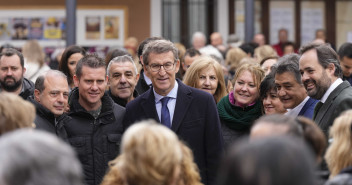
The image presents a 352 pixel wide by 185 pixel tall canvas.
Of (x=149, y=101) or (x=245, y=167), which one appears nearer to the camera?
(x=245, y=167)

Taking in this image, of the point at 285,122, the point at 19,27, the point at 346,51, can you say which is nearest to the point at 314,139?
the point at 285,122

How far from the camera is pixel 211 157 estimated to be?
5539 millimetres

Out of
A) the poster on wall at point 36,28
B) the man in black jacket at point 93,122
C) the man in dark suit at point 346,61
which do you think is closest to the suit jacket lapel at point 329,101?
the man in black jacket at point 93,122

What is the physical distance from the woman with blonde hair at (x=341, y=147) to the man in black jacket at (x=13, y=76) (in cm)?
386

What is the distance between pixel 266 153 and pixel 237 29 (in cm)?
1515

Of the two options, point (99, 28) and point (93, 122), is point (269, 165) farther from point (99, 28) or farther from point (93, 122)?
point (99, 28)

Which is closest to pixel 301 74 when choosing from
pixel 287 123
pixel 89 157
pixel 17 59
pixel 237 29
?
pixel 89 157

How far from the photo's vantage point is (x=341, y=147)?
12.5ft

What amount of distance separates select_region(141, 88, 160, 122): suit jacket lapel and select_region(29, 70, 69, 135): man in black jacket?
2.07 feet

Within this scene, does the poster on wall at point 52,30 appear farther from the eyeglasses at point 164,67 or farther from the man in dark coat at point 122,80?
the eyeglasses at point 164,67

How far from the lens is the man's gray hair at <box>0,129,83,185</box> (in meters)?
2.57

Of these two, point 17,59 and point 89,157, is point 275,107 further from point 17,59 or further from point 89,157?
point 17,59

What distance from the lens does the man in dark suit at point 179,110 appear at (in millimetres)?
5535

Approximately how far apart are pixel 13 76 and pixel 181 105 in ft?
7.48
